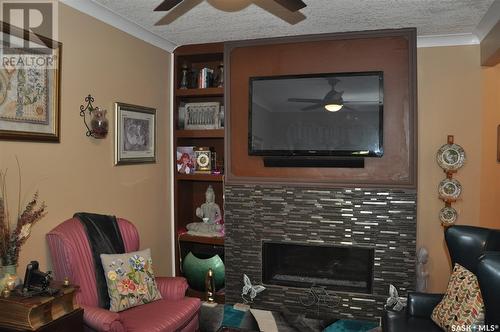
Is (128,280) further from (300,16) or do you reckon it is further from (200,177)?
(300,16)

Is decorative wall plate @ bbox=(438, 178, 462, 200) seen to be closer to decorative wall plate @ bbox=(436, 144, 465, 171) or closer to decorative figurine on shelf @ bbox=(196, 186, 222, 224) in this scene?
decorative wall plate @ bbox=(436, 144, 465, 171)

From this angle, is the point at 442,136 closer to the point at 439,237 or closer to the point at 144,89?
the point at 439,237

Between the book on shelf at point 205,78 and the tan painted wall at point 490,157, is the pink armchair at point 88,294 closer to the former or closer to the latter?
the book on shelf at point 205,78

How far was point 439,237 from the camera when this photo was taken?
3.75 metres

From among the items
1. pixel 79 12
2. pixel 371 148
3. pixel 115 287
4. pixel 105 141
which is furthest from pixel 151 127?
pixel 371 148

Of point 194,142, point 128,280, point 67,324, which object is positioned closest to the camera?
point 67,324

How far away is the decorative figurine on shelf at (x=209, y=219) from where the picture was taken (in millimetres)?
4109

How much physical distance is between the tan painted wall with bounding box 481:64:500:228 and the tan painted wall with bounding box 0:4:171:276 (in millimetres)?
3097

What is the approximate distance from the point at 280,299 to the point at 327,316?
0.47 m

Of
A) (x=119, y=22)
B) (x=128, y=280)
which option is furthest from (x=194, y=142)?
(x=128, y=280)

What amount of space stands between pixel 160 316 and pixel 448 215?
268 cm

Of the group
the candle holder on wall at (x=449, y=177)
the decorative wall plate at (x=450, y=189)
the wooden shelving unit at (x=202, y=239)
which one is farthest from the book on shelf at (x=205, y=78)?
the decorative wall plate at (x=450, y=189)

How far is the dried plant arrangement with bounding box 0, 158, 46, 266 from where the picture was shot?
2.26 metres

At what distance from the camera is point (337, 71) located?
3.66 metres
